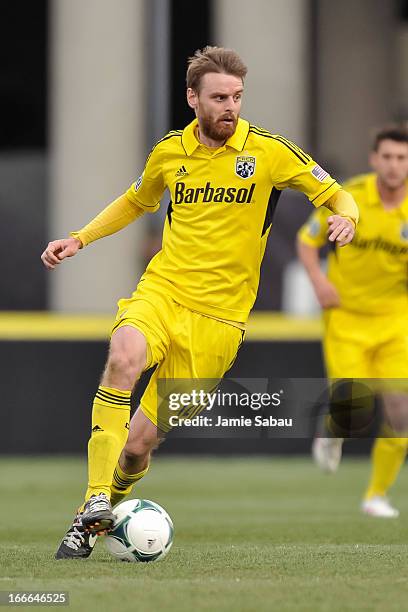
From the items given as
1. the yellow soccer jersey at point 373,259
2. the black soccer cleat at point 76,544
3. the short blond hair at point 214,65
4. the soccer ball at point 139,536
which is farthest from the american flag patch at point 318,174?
the yellow soccer jersey at point 373,259

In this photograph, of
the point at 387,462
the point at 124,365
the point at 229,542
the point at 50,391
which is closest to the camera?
the point at 124,365

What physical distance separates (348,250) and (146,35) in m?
6.82

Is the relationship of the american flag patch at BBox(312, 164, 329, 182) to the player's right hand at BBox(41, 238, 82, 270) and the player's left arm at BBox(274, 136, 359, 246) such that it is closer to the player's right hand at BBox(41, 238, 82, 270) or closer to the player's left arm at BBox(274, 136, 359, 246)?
the player's left arm at BBox(274, 136, 359, 246)

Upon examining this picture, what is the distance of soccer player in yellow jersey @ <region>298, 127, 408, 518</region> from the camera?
367 inches

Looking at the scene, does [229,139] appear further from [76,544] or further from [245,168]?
[76,544]

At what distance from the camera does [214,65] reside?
645 centimetres

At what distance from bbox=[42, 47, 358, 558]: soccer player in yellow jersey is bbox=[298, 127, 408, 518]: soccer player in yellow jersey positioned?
2.64 metres

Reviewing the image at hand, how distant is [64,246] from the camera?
666 centimetres

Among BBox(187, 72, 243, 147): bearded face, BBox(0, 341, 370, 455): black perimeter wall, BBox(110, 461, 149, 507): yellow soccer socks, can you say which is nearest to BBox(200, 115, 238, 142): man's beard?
BBox(187, 72, 243, 147): bearded face

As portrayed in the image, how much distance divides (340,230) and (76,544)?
172cm

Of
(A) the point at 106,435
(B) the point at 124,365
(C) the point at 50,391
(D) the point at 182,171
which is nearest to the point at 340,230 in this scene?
(D) the point at 182,171

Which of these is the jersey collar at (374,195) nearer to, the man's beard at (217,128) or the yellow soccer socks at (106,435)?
the man's beard at (217,128)

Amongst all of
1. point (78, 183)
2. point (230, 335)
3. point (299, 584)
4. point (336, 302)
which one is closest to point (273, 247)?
point (78, 183)

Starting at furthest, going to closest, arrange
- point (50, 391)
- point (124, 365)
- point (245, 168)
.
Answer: point (50, 391), point (245, 168), point (124, 365)
